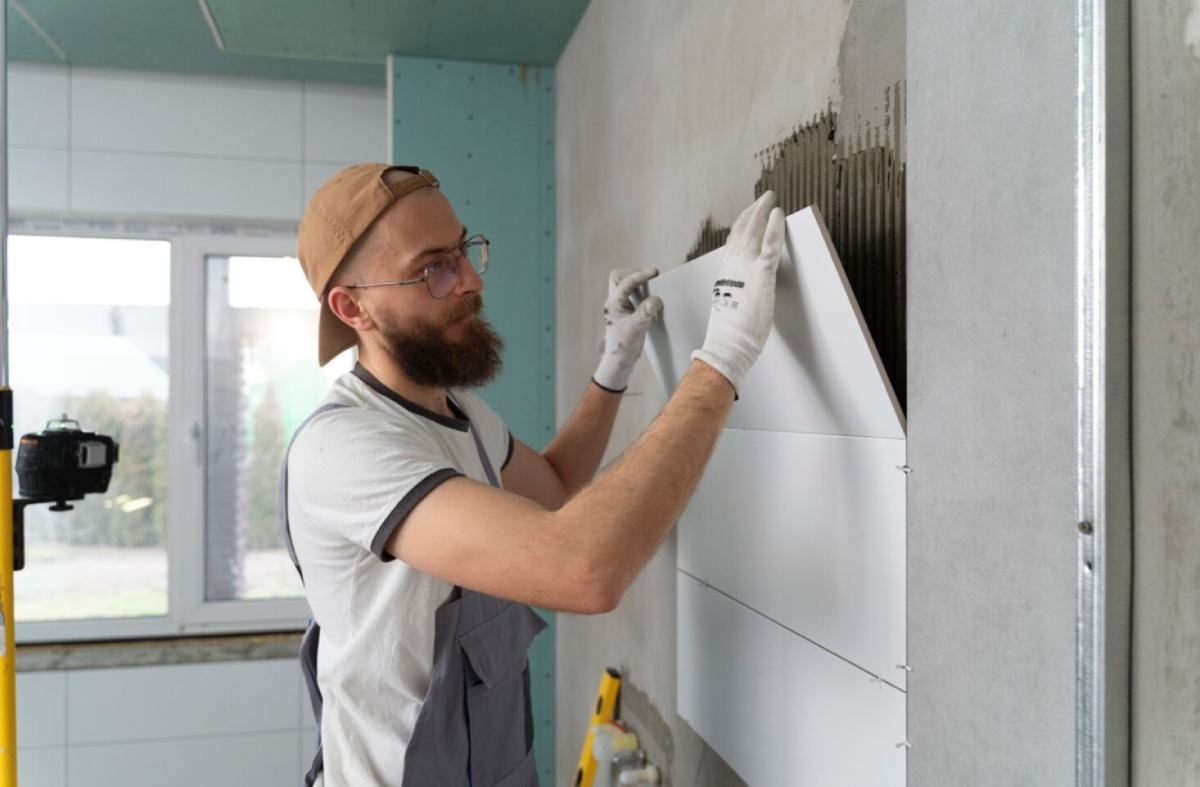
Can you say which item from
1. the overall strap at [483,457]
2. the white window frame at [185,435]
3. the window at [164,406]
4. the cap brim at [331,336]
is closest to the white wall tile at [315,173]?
the window at [164,406]

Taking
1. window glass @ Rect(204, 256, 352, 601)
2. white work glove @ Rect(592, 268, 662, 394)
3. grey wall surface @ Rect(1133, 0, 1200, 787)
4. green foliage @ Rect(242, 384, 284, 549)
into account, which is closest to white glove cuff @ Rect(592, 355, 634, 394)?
white work glove @ Rect(592, 268, 662, 394)

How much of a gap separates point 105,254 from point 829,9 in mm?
3027

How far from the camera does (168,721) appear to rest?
313 cm

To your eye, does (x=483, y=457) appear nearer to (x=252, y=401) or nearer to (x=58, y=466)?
(x=58, y=466)

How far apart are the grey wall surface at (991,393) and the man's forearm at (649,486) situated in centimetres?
23

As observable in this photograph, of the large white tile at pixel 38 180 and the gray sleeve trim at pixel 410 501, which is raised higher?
the large white tile at pixel 38 180

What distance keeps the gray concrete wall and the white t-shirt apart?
0.55 meters

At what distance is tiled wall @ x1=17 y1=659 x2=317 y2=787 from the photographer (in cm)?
305

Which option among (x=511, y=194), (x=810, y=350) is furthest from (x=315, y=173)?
(x=810, y=350)

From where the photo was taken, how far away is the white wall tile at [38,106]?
120 inches

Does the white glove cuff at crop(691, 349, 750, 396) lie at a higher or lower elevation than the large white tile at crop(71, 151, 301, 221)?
lower

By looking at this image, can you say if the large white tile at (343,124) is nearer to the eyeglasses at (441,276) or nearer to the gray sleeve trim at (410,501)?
the eyeglasses at (441,276)

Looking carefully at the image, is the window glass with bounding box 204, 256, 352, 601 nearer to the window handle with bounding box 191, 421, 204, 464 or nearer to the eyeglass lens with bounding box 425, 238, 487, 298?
the window handle with bounding box 191, 421, 204, 464

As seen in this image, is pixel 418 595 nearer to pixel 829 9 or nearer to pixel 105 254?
pixel 829 9
